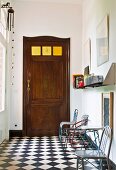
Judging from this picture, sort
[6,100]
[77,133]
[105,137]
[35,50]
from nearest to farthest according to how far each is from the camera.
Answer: [105,137]
[77,133]
[6,100]
[35,50]

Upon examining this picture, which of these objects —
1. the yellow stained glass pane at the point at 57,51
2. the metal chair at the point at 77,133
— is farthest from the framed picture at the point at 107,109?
the yellow stained glass pane at the point at 57,51

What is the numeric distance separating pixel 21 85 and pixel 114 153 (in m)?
4.45

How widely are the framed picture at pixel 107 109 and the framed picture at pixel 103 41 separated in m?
0.65

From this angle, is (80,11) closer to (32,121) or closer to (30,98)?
(30,98)

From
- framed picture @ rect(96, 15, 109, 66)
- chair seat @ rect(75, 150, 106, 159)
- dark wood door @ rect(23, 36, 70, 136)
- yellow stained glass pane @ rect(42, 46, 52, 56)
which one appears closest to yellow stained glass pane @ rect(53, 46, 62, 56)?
dark wood door @ rect(23, 36, 70, 136)

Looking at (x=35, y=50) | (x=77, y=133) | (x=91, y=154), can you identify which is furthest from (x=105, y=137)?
(x=35, y=50)

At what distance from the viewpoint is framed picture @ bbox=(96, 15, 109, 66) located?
190 inches

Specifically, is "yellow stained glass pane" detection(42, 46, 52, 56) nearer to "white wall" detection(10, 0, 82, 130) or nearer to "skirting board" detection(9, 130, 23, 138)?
"white wall" detection(10, 0, 82, 130)

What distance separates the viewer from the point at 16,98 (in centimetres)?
827

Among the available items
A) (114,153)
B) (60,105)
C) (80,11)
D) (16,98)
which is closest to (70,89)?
(60,105)

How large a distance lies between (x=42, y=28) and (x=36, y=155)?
13.4ft

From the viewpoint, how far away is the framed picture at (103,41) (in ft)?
15.8

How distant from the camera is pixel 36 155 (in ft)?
18.5

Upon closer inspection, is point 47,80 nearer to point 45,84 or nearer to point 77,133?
point 45,84
